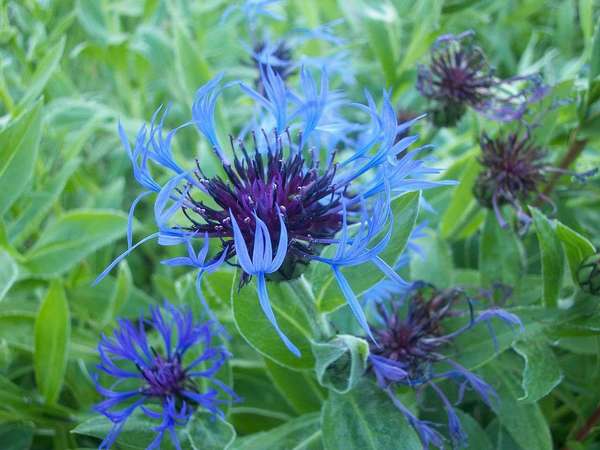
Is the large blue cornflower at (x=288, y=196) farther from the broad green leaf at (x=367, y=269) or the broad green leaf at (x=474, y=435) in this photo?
the broad green leaf at (x=474, y=435)

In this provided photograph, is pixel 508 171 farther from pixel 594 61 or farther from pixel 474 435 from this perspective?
pixel 474 435

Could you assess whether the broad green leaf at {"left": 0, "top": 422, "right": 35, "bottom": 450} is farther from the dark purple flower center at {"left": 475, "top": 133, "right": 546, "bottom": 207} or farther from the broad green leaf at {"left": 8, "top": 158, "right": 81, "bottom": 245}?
the dark purple flower center at {"left": 475, "top": 133, "right": 546, "bottom": 207}

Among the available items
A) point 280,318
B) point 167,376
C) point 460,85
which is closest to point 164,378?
point 167,376

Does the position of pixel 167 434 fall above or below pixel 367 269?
below

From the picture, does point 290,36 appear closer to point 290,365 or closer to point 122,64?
point 122,64

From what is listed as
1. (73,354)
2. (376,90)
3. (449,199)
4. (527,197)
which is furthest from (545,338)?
(376,90)
